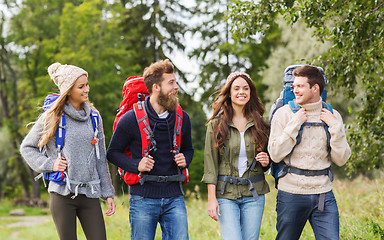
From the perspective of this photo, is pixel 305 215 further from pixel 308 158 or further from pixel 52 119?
pixel 52 119

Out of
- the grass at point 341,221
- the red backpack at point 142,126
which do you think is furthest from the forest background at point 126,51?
the red backpack at point 142,126

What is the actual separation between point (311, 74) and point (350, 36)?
2.57 meters

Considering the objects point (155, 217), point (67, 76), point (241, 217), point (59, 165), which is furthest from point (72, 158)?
point (241, 217)

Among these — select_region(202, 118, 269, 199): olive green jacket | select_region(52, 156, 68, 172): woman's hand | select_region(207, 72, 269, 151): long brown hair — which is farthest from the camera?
select_region(207, 72, 269, 151): long brown hair

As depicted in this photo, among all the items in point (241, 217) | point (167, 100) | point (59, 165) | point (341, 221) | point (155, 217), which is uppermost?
point (167, 100)

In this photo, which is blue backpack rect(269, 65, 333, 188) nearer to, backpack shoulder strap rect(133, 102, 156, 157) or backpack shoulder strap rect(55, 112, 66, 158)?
backpack shoulder strap rect(133, 102, 156, 157)

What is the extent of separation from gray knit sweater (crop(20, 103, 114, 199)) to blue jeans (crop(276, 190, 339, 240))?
177cm

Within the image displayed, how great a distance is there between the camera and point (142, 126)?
4.12 meters

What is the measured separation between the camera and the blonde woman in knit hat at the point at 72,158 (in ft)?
13.1

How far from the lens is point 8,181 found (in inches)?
1246

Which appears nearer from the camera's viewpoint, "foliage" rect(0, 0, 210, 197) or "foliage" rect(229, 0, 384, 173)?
"foliage" rect(229, 0, 384, 173)

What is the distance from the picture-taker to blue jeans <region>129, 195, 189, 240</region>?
409 centimetres

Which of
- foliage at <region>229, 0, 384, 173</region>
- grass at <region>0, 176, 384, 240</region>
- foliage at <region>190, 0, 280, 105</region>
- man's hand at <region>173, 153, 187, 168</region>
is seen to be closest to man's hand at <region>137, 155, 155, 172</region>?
man's hand at <region>173, 153, 187, 168</region>

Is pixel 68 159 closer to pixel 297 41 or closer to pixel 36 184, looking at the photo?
pixel 297 41
